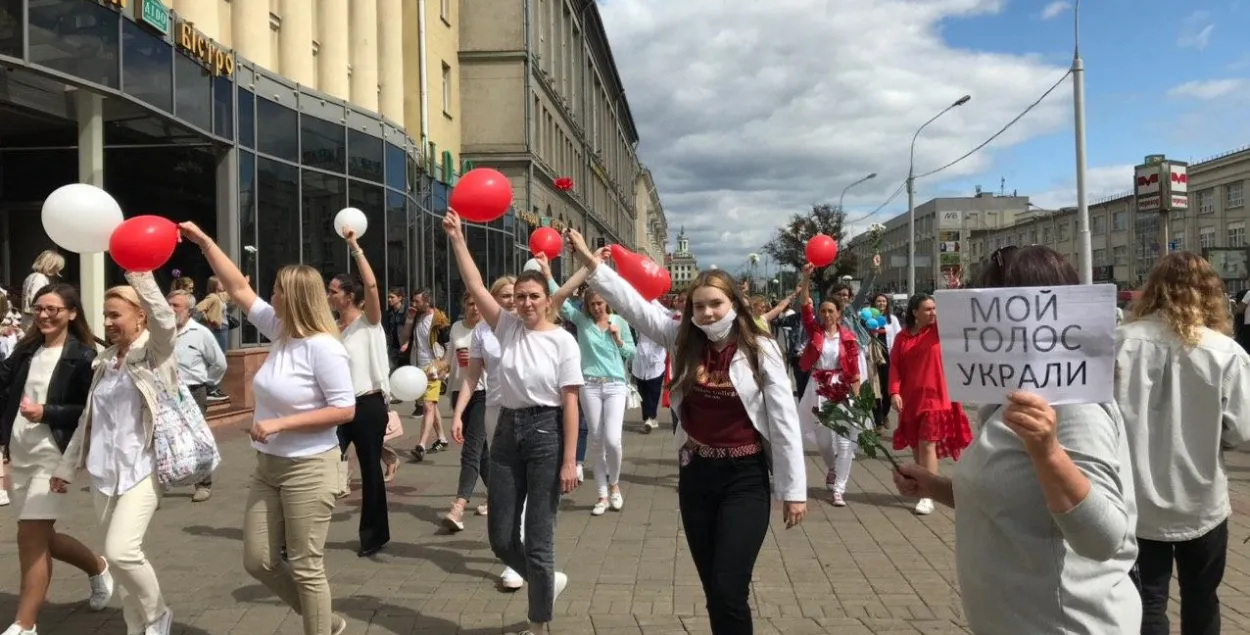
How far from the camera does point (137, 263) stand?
430cm

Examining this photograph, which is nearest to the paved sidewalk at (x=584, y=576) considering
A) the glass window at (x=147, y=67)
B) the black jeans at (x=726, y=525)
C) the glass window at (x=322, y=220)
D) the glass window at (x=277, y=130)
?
the black jeans at (x=726, y=525)

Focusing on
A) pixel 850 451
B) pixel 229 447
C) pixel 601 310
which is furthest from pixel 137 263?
pixel 229 447

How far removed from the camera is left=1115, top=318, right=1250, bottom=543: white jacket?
334cm

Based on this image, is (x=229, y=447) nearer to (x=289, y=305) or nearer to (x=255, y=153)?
(x=255, y=153)

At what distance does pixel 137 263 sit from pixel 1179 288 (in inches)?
173

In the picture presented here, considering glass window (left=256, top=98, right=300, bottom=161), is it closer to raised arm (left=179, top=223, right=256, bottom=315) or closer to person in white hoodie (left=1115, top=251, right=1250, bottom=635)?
raised arm (left=179, top=223, right=256, bottom=315)

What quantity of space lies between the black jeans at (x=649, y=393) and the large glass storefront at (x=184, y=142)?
623 cm

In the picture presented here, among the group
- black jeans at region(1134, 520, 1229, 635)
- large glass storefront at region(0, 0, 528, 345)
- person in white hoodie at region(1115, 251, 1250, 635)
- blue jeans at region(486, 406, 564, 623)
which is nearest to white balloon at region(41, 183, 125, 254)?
blue jeans at region(486, 406, 564, 623)

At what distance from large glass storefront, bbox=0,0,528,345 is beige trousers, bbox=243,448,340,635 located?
794cm

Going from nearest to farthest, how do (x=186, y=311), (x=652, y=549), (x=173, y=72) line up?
(x=652, y=549)
(x=186, y=311)
(x=173, y=72)

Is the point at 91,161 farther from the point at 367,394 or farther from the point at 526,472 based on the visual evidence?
the point at 526,472

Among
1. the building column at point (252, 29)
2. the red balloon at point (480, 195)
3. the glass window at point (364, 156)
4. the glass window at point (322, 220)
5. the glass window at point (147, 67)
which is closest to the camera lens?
the red balloon at point (480, 195)

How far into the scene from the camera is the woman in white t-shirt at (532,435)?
4492 mm

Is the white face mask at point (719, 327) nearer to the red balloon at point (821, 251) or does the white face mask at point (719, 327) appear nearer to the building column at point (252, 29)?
the red balloon at point (821, 251)
